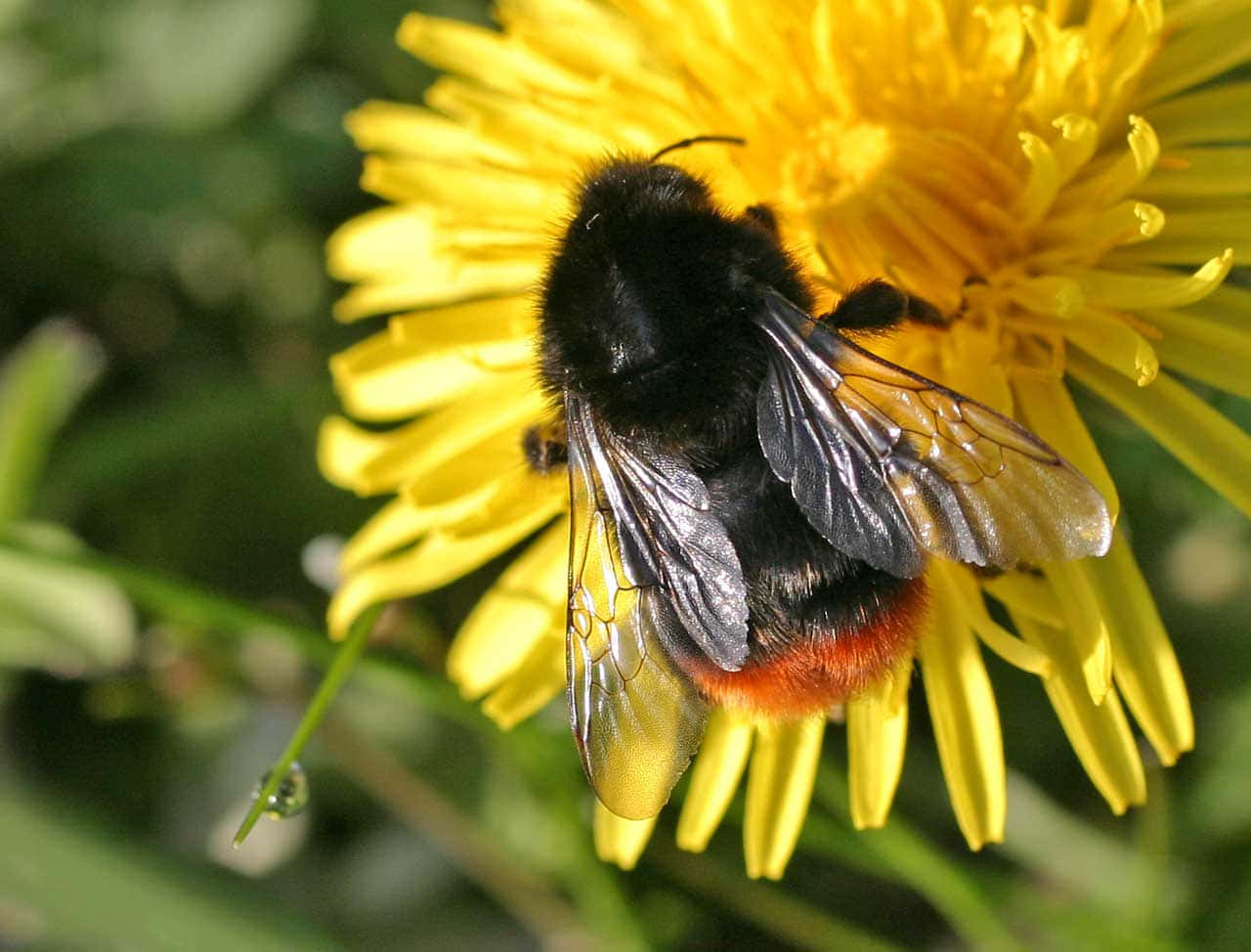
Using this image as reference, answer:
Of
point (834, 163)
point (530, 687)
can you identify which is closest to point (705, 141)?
Answer: point (834, 163)

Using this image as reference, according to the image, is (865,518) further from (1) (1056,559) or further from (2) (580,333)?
(2) (580,333)

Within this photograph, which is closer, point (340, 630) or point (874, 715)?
point (874, 715)

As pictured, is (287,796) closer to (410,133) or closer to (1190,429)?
(410,133)

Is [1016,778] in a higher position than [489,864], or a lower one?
lower

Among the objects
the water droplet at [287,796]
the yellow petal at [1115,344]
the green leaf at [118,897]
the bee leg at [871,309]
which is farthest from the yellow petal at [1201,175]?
the green leaf at [118,897]

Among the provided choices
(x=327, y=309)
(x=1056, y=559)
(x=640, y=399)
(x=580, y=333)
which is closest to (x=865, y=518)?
(x=1056, y=559)

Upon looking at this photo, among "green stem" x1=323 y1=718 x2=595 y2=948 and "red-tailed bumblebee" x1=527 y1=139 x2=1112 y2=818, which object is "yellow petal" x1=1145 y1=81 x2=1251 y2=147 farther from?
"green stem" x1=323 y1=718 x2=595 y2=948
